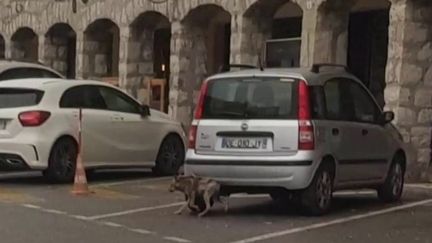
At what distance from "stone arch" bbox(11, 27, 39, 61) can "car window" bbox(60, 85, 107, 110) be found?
11.3 metres

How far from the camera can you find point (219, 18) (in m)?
21.3

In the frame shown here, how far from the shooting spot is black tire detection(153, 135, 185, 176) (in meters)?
15.3

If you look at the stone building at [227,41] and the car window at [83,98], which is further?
the stone building at [227,41]

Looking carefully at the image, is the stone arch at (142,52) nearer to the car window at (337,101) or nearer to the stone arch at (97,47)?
the stone arch at (97,47)

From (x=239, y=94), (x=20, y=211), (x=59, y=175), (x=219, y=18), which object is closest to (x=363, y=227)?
(x=239, y=94)

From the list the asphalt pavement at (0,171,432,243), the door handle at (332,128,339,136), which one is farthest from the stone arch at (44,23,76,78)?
the door handle at (332,128,339,136)

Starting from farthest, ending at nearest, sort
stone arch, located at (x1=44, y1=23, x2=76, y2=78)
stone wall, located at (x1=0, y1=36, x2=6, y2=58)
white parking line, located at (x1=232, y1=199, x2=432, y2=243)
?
stone wall, located at (x1=0, y1=36, x2=6, y2=58)
stone arch, located at (x1=44, y1=23, x2=76, y2=78)
white parking line, located at (x1=232, y1=199, x2=432, y2=243)

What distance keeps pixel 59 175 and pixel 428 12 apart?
6182 mm

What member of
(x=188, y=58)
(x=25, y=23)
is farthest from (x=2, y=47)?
(x=188, y=58)

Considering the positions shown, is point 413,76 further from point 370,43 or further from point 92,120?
point 92,120

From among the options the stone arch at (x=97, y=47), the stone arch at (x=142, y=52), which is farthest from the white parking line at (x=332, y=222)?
the stone arch at (x=97, y=47)

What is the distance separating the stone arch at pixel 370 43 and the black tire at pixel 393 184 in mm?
6317

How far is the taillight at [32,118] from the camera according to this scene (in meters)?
13.4

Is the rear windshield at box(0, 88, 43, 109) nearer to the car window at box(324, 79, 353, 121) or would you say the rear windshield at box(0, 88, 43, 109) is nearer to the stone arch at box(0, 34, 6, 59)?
the car window at box(324, 79, 353, 121)
